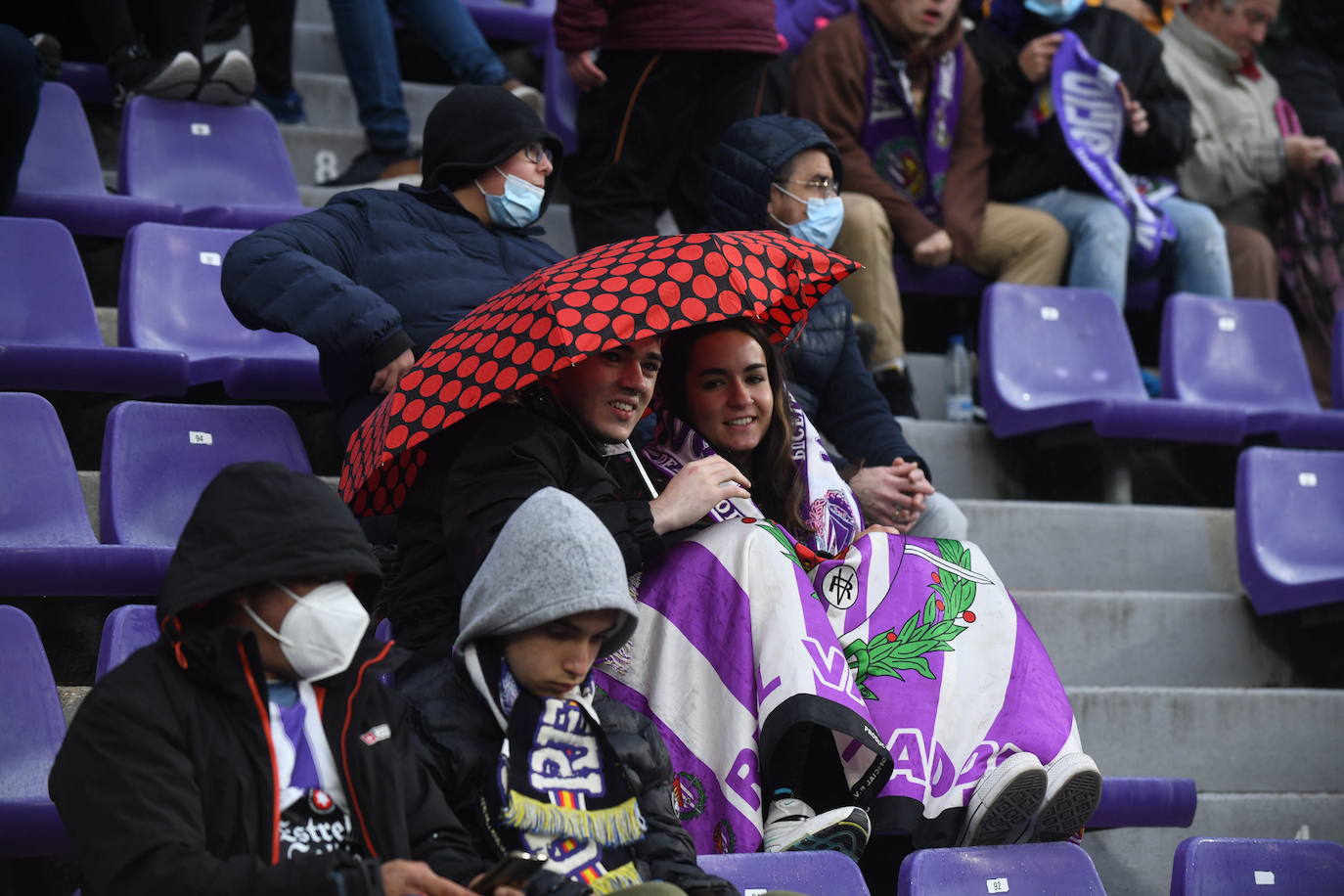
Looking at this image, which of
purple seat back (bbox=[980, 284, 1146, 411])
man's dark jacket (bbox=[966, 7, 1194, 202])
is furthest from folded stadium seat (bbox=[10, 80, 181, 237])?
man's dark jacket (bbox=[966, 7, 1194, 202])

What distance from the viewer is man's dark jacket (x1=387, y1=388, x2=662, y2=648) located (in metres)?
2.83

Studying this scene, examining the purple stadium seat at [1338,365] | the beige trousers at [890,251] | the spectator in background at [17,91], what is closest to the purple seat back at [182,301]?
the spectator in background at [17,91]

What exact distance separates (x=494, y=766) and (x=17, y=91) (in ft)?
8.58

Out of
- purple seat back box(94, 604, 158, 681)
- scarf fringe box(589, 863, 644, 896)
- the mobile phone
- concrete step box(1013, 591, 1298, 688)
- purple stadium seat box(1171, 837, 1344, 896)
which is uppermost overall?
the mobile phone

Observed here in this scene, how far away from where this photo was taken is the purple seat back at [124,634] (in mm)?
2836

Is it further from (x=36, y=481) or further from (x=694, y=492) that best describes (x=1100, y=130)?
(x=36, y=481)

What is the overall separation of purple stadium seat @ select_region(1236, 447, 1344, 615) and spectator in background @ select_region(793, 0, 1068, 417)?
3.63 ft

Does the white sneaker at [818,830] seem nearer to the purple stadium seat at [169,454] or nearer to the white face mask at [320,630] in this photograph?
the white face mask at [320,630]

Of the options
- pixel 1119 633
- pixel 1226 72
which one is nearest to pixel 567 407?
pixel 1119 633

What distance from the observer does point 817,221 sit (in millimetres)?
4336

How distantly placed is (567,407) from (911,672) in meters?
0.75

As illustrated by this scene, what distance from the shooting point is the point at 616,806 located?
8.00ft

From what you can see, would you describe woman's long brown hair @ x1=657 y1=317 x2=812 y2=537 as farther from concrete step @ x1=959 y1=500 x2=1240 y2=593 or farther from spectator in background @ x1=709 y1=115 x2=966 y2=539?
concrete step @ x1=959 y1=500 x2=1240 y2=593

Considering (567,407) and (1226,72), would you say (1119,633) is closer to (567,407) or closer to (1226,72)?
(567,407)
